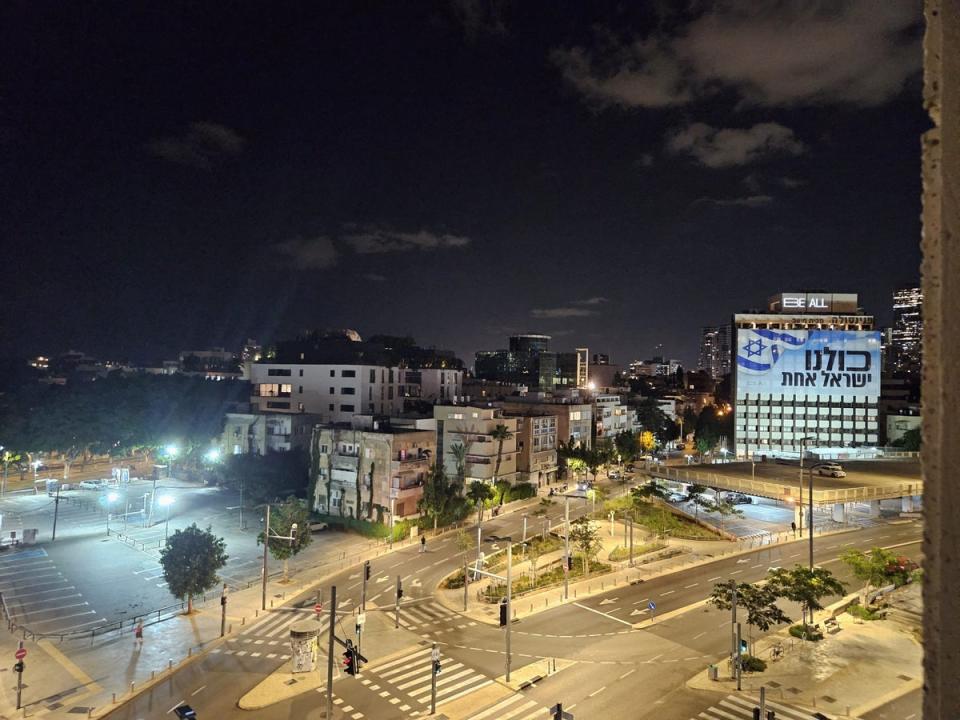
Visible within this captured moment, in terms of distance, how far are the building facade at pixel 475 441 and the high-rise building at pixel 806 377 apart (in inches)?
2205

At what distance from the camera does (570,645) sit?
34.0 metres

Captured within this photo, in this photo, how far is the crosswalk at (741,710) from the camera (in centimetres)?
2612

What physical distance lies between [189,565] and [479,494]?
3198 cm

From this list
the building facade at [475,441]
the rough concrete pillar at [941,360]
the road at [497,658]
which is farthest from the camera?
the building facade at [475,441]

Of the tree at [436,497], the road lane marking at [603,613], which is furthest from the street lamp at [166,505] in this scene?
the road lane marking at [603,613]

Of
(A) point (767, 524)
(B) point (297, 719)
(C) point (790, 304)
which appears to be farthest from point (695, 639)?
(C) point (790, 304)

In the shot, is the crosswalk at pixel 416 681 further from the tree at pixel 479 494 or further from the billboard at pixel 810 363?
the billboard at pixel 810 363

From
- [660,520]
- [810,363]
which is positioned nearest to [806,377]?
[810,363]

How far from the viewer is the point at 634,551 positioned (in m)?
53.6

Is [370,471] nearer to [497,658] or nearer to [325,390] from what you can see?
[497,658]

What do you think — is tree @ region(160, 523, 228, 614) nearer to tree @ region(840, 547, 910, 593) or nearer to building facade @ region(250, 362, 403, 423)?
tree @ region(840, 547, 910, 593)

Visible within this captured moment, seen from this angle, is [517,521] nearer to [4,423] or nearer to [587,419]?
[587,419]

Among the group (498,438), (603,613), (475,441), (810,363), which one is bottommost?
(603,613)

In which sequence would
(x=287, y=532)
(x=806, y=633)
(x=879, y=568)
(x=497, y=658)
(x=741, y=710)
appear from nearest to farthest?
(x=741, y=710) < (x=497, y=658) < (x=806, y=633) < (x=879, y=568) < (x=287, y=532)
